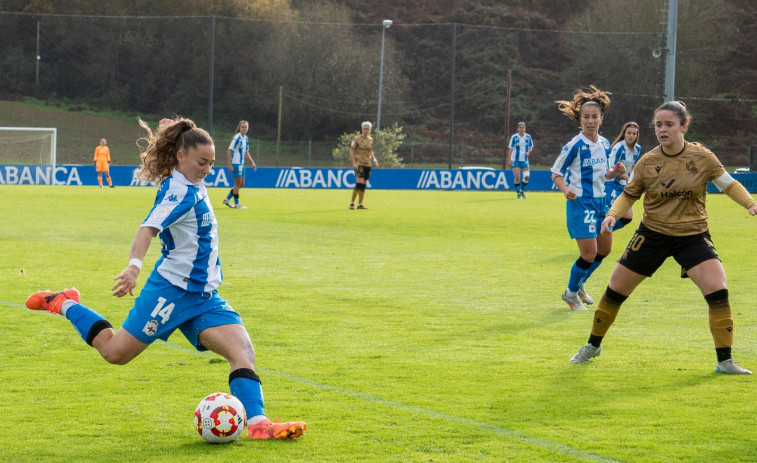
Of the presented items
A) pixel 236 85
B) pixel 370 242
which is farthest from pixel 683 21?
pixel 370 242

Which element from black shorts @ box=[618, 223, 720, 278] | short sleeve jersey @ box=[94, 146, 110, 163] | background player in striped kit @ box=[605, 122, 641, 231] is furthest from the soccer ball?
short sleeve jersey @ box=[94, 146, 110, 163]

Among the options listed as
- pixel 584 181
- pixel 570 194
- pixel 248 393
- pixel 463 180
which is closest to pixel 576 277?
pixel 570 194

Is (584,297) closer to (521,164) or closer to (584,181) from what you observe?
(584,181)

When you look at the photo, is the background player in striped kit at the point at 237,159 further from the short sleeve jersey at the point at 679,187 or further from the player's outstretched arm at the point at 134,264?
the player's outstretched arm at the point at 134,264

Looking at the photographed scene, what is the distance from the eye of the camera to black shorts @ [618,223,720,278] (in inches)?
265

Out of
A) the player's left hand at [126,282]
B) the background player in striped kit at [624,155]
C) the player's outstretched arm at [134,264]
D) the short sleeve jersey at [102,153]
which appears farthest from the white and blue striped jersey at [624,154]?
the short sleeve jersey at [102,153]

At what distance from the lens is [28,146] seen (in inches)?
1419

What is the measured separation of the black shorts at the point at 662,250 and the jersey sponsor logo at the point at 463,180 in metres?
31.4

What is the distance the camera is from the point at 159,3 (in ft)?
206

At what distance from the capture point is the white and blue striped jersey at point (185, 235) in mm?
5094

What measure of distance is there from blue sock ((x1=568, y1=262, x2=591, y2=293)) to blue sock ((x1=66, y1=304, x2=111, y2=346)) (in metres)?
5.45

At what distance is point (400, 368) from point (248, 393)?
1973 millimetres

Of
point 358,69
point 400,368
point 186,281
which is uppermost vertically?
point 358,69

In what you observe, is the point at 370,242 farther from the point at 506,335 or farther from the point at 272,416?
the point at 272,416
